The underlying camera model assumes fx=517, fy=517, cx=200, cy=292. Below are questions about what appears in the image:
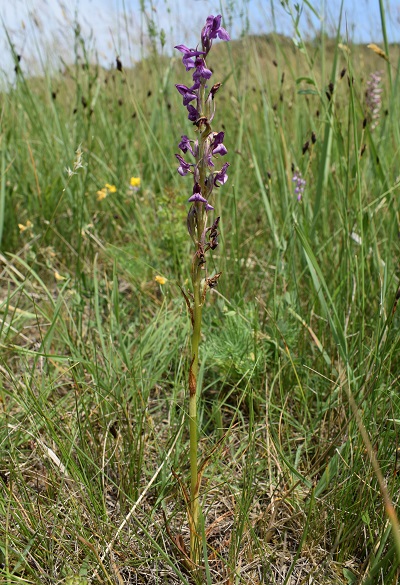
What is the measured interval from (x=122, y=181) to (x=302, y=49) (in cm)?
156

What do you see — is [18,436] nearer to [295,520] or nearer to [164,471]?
[164,471]

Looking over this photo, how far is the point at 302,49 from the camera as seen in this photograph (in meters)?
1.74

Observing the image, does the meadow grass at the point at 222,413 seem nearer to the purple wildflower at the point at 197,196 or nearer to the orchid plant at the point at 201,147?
the orchid plant at the point at 201,147

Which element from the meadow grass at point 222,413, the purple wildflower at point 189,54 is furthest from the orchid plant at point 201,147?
the meadow grass at point 222,413

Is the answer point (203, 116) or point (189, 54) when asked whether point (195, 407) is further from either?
point (189, 54)

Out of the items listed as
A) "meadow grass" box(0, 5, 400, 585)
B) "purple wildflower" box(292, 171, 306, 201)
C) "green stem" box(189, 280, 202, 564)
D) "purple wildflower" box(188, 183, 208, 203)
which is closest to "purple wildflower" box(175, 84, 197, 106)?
"purple wildflower" box(188, 183, 208, 203)

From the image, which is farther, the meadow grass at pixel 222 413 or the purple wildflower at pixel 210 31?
the meadow grass at pixel 222 413

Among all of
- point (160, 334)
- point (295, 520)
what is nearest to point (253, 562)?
point (295, 520)

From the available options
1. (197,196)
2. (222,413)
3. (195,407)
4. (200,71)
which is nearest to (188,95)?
(200,71)

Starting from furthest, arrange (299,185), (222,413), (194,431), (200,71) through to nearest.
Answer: (299,185)
(222,413)
(194,431)
(200,71)

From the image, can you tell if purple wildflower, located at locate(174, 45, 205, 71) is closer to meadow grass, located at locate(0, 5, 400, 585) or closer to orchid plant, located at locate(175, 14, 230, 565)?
orchid plant, located at locate(175, 14, 230, 565)

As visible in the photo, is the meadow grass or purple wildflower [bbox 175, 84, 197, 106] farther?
the meadow grass

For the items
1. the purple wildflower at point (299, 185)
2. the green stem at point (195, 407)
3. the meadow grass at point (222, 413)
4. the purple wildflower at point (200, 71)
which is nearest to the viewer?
the purple wildflower at point (200, 71)

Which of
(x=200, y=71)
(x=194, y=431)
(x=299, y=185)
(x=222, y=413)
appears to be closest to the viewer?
(x=200, y=71)
